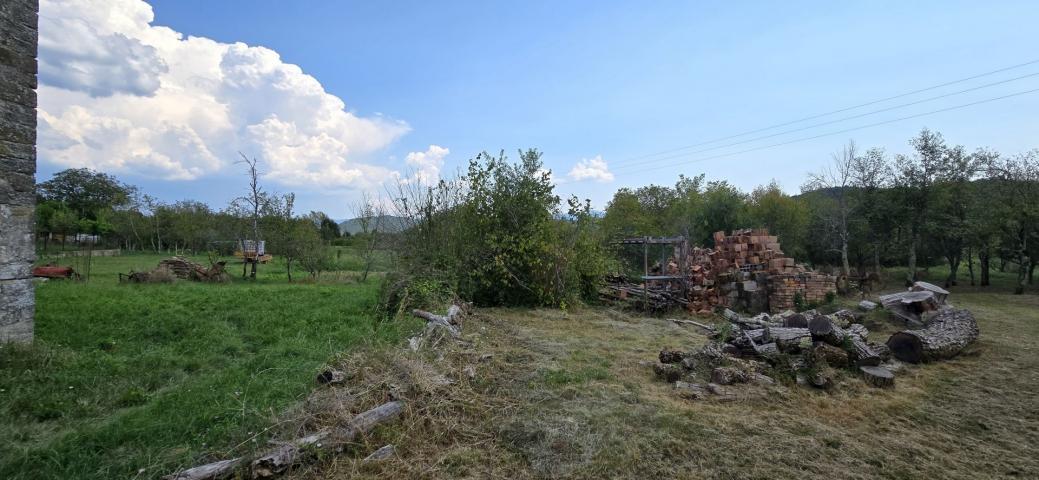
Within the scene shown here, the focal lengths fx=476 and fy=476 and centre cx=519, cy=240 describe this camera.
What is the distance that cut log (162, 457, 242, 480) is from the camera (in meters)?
2.65

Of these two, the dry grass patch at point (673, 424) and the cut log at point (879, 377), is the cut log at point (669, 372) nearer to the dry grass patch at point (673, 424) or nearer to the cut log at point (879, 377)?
the dry grass patch at point (673, 424)

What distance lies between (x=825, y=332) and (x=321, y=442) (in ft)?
18.5

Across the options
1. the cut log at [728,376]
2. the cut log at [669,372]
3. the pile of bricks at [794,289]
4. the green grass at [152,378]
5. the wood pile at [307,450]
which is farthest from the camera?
the pile of bricks at [794,289]

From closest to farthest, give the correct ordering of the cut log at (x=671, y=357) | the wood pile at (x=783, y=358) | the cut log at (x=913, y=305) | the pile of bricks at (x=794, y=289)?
the wood pile at (x=783, y=358), the cut log at (x=671, y=357), the cut log at (x=913, y=305), the pile of bricks at (x=794, y=289)

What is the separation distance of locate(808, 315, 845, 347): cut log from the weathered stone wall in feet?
29.9

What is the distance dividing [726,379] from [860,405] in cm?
114

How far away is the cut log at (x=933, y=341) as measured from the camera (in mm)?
6020

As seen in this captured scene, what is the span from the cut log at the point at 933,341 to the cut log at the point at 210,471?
7353 millimetres

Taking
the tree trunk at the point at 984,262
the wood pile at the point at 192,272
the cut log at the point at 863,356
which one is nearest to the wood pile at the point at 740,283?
the cut log at the point at 863,356

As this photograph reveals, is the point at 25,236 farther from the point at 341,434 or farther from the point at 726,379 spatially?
the point at 726,379

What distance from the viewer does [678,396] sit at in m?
4.62

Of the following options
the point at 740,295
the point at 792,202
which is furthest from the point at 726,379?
the point at 792,202

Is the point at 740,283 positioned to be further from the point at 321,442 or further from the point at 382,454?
the point at 321,442

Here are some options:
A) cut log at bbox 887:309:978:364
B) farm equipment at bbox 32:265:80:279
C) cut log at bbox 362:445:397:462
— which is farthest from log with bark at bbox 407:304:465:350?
farm equipment at bbox 32:265:80:279
